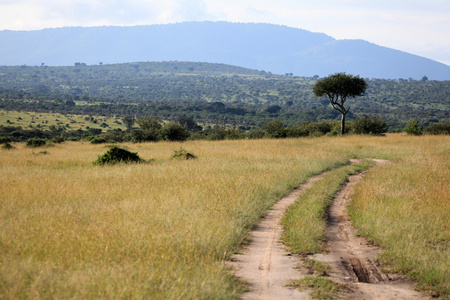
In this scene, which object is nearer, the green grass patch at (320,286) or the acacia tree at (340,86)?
the green grass patch at (320,286)

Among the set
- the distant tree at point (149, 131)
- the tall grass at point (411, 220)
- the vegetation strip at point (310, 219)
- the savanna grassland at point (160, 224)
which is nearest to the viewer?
the savanna grassland at point (160, 224)

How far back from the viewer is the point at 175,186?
11984 mm

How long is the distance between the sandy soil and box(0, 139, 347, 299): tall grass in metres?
0.36

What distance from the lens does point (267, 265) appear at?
257 inches

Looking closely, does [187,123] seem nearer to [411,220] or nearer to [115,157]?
[115,157]

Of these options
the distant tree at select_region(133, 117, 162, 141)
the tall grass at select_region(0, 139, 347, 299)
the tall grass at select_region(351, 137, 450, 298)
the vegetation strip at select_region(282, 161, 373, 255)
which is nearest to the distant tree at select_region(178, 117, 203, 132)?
the distant tree at select_region(133, 117, 162, 141)

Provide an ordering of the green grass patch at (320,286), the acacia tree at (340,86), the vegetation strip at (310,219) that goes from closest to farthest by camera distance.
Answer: the green grass patch at (320,286)
the vegetation strip at (310,219)
the acacia tree at (340,86)

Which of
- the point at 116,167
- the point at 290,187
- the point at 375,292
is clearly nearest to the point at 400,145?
the point at 290,187

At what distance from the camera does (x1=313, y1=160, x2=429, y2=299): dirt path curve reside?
5.70 m

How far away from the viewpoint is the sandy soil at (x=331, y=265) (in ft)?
18.5

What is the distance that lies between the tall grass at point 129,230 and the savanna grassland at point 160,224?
2 centimetres

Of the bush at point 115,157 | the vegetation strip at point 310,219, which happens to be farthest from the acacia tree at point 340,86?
the vegetation strip at point 310,219

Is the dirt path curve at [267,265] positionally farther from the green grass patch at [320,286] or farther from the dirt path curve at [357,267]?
the dirt path curve at [357,267]

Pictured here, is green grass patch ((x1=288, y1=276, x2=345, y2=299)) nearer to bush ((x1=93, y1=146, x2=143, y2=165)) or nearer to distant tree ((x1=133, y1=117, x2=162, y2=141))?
bush ((x1=93, y1=146, x2=143, y2=165))
